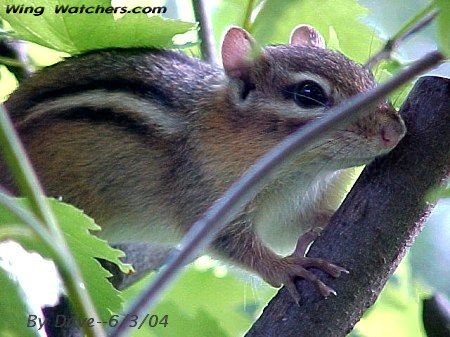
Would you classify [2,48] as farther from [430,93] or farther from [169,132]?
[430,93]

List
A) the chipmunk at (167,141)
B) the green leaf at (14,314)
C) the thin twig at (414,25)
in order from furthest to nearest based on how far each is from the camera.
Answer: the chipmunk at (167,141) → the green leaf at (14,314) → the thin twig at (414,25)

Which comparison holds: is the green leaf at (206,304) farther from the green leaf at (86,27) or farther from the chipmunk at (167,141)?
the green leaf at (86,27)

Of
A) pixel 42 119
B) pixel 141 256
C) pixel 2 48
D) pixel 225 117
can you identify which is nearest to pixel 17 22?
pixel 2 48

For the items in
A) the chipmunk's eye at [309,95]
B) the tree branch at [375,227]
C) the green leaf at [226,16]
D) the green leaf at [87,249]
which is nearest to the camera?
the green leaf at [87,249]

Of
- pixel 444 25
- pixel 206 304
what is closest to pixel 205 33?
pixel 206 304

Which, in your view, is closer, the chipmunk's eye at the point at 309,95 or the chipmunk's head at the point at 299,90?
the chipmunk's head at the point at 299,90

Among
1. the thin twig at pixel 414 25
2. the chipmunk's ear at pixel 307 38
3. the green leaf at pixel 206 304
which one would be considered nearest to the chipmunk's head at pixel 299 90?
the chipmunk's ear at pixel 307 38

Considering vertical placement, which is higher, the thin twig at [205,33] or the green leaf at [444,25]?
the thin twig at [205,33]
